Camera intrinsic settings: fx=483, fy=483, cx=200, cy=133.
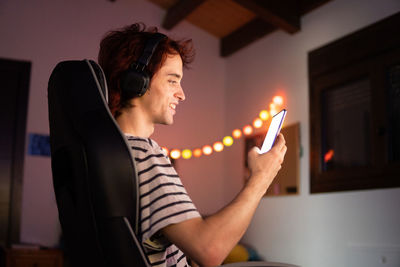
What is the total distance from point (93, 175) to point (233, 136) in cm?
454

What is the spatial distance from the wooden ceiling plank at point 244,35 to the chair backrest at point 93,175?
410cm

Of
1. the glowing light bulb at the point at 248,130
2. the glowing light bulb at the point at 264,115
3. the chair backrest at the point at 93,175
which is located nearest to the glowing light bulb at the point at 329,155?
the glowing light bulb at the point at 264,115

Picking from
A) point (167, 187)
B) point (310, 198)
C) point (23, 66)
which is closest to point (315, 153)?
point (310, 198)

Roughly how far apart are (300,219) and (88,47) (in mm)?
2752

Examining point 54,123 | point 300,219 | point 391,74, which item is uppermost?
point 391,74

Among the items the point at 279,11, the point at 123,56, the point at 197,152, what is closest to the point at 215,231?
the point at 123,56

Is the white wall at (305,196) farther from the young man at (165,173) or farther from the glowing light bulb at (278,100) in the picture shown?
the young man at (165,173)

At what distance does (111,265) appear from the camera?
34.5 inches

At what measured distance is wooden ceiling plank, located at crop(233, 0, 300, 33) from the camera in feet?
14.2

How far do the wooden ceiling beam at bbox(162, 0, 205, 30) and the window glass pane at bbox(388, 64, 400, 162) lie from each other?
6.64 feet

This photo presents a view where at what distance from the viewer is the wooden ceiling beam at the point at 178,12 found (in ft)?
15.9

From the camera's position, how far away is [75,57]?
4.98m

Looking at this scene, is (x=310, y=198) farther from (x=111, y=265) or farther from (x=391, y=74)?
(x=111, y=265)

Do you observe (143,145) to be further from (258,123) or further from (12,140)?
(12,140)
